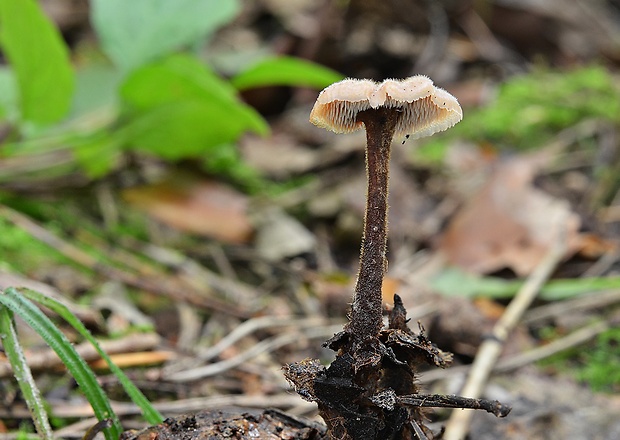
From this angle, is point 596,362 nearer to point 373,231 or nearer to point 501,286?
point 501,286

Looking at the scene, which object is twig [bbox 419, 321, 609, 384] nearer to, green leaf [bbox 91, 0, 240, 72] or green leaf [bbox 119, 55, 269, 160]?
green leaf [bbox 119, 55, 269, 160]

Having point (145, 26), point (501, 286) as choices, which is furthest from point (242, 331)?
point (145, 26)

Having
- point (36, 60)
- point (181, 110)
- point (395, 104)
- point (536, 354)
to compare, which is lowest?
point (395, 104)

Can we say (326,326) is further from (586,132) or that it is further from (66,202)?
(586,132)

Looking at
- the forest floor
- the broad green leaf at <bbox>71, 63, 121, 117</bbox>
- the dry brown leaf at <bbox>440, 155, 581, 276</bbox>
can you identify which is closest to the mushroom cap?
the forest floor

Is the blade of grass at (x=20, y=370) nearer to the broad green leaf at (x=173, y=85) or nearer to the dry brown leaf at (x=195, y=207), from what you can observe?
the broad green leaf at (x=173, y=85)
